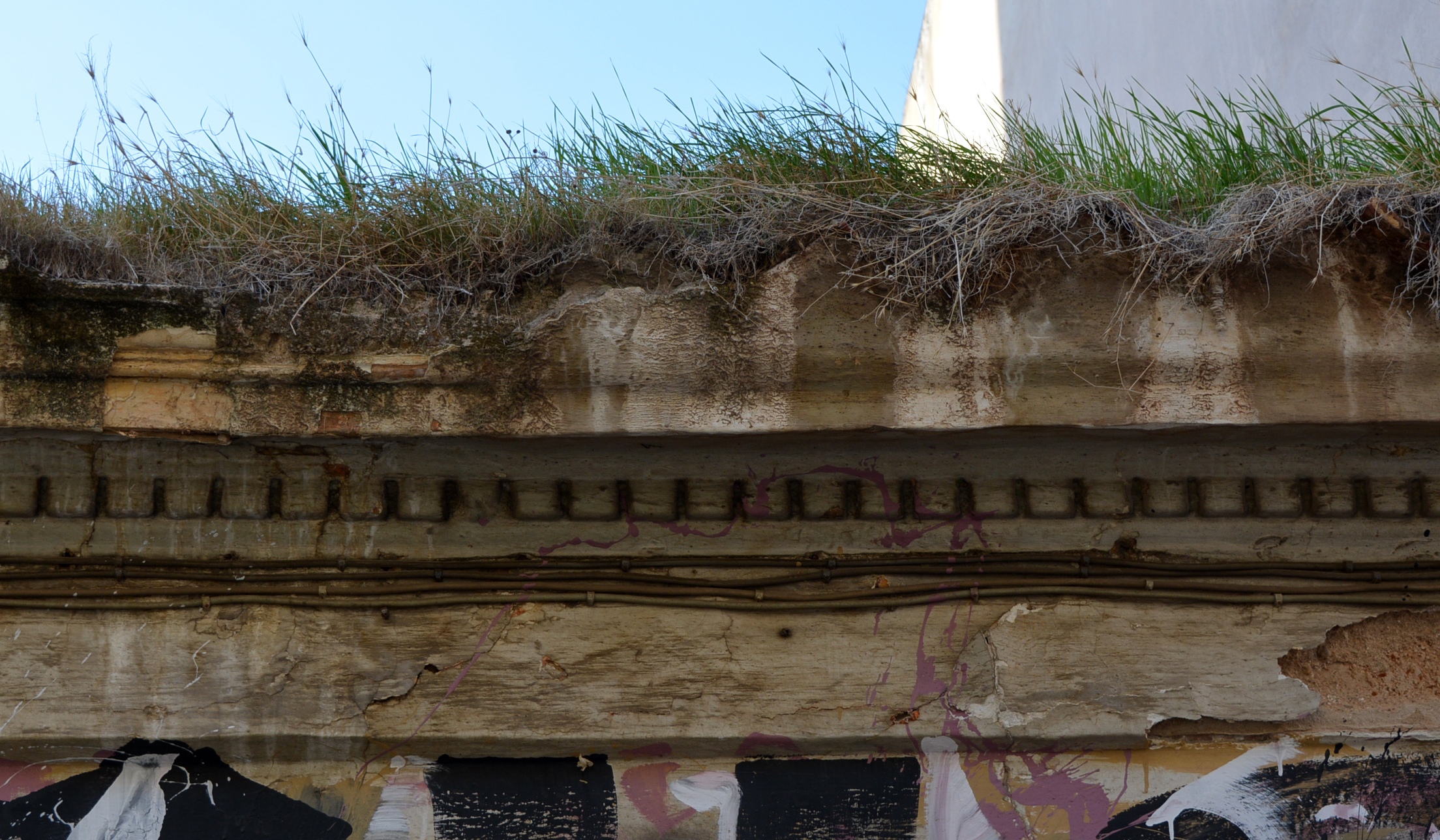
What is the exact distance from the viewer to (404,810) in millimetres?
2262

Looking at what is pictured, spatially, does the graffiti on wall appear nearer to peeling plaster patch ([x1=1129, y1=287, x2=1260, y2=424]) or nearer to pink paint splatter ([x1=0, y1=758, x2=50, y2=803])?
pink paint splatter ([x1=0, y1=758, x2=50, y2=803])

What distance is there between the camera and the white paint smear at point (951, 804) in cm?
229

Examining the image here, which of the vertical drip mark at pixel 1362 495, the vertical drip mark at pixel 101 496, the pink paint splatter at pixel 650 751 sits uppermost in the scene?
the vertical drip mark at pixel 1362 495

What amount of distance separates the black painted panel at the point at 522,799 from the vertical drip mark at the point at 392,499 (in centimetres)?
65

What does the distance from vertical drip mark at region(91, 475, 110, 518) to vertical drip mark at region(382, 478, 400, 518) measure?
2.17 ft

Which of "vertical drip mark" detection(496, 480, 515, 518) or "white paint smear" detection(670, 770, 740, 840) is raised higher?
"vertical drip mark" detection(496, 480, 515, 518)

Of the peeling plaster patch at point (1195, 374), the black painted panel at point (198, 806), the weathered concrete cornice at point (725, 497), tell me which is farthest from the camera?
the black painted panel at point (198, 806)

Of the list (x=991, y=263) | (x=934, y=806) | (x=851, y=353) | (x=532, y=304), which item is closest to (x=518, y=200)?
(x=532, y=304)

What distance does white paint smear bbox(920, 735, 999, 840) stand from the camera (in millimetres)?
2285

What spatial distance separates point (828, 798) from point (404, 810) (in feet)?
3.56

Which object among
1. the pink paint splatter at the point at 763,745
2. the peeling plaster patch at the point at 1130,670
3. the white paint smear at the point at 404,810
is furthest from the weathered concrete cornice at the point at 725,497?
the white paint smear at the point at 404,810

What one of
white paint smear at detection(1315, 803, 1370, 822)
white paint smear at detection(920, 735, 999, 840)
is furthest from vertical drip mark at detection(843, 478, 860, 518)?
white paint smear at detection(1315, 803, 1370, 822)

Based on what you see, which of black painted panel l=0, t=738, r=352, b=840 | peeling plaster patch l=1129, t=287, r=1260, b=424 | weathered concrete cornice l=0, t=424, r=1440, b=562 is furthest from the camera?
black painted panel l=0, t=738, r=352, b=840

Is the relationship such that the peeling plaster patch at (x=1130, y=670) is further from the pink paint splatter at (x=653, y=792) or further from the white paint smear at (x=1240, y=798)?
the pink paint splatter at (x=653, y=792)
